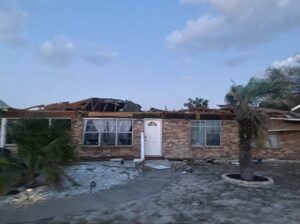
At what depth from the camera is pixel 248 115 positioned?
13.7 metres

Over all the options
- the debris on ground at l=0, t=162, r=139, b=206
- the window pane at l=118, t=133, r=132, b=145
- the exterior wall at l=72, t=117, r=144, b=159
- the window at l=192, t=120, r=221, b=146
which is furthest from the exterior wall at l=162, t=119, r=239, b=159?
the debris on ground at l=0, t=162, r=139, b=206

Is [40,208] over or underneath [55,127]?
underneath

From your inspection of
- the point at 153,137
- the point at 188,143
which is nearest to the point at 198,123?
the point at 188,143

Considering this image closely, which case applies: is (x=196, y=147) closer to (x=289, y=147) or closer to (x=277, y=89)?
(x=289, y=147)

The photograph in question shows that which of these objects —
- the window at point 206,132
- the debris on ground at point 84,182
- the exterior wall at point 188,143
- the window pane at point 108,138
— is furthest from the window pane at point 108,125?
the window at point 206,132

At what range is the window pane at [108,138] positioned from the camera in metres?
20.2

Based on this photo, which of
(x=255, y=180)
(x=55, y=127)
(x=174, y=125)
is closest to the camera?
(x=55, y=127)

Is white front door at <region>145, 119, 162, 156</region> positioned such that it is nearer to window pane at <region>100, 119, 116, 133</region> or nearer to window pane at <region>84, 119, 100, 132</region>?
window pane at <region>100, 119, 116, 133</region>

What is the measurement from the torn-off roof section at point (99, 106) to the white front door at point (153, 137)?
4.92 ft

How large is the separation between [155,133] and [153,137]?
245 millimetres

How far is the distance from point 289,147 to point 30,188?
48.4 feet

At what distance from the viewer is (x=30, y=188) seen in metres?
11.3

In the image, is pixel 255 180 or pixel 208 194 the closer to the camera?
pixel 208 194

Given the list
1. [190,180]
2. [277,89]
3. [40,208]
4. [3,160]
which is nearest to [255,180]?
[190,180]
